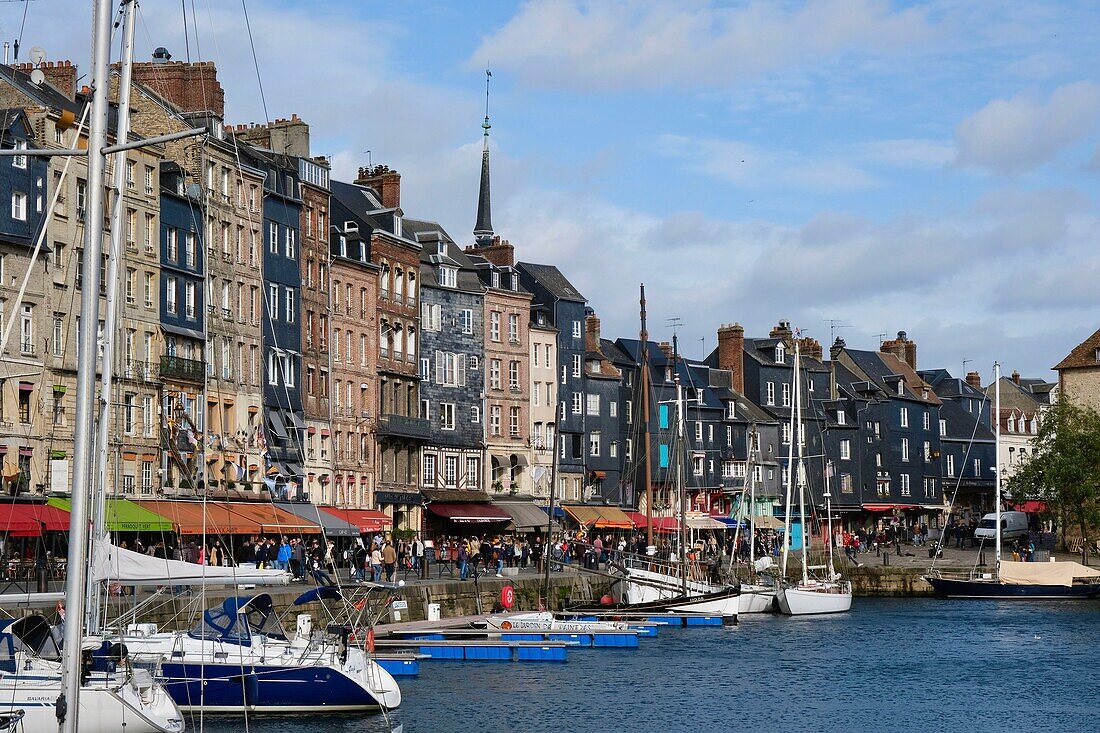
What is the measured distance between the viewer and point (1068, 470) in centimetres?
8856

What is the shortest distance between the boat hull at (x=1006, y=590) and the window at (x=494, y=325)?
26.9 meters

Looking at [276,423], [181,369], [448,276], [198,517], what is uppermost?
[448,276]

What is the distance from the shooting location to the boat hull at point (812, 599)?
240 feet

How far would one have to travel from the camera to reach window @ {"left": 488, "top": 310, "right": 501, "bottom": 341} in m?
92.6

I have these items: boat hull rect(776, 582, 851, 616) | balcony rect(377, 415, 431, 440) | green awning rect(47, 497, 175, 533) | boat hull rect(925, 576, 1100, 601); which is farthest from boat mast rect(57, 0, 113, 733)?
boat hull rect(925, 576, 1100, 601)

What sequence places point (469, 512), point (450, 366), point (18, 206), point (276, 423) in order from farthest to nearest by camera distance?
point (450, 366) → point (469, 512) → point (276, 423) → point (18, 206)

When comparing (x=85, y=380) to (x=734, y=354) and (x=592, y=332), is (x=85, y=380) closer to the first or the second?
(x=592, y=332)

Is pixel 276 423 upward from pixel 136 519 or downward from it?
upward

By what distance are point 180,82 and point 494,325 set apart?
1022 inches

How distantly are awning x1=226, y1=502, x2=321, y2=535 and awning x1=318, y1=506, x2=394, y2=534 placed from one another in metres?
6.01

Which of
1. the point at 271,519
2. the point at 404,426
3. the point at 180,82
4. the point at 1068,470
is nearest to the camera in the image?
the point at 271,519

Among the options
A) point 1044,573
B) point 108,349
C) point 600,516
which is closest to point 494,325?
point 600,516

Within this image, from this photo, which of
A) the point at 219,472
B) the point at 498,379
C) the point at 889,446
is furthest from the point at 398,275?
the point at 889,446

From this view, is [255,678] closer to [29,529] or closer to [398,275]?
[29,529]
